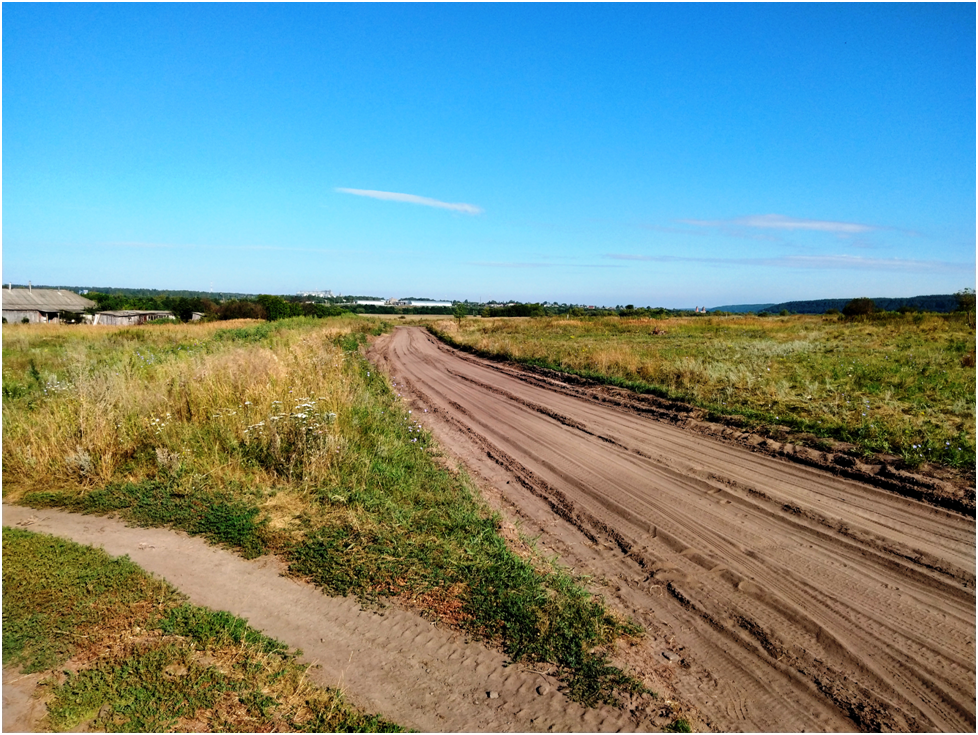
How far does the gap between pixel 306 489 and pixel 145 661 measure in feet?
9.69

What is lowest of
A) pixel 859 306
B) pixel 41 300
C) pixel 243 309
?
pixel 243 309

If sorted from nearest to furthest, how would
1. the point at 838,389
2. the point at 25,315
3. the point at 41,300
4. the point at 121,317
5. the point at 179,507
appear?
the point at 179,507
the point at 838,389
the point at 25,315
the point at 41,300
the point at 121,317

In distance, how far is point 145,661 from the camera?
3.25 meters

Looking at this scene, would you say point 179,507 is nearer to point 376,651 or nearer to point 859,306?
point 376,651

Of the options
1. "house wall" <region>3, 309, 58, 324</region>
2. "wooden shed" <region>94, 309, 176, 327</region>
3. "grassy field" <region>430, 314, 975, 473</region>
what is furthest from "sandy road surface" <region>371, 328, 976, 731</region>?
"house wall" <region>3, 309, 58, 324</region>

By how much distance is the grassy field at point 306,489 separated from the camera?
4094 millimetres

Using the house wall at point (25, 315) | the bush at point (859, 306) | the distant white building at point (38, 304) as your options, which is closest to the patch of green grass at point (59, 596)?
the bush at point (859, 306)

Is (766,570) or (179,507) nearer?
(766,570)

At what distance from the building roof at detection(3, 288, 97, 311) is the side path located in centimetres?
7063

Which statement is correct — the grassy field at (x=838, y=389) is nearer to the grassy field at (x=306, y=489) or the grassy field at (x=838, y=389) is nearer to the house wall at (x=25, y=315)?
the grassy field at (x=306, y=489)

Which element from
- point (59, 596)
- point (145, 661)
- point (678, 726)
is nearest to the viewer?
point (678, 726)

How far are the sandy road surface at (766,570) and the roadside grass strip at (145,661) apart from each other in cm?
232

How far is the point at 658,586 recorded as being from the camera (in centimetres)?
453

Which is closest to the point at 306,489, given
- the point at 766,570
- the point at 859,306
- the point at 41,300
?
the point at 766,570
